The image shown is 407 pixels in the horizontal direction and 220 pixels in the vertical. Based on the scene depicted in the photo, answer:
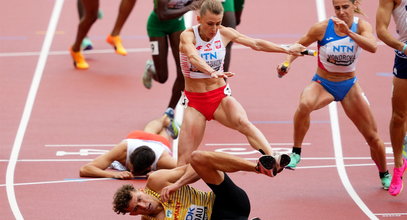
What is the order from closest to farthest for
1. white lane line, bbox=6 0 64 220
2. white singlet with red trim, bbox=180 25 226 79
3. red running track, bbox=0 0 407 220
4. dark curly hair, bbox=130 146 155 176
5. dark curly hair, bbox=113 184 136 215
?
dark curly hair, bbox=113 184 136 215 → white singlet with red trim, bbox=180 25 226 79 → red running track, bbox=0 0 407 220 → white lane line, bbox=6 0 64 220 → dark curly hair, bbox=130 146 155 176

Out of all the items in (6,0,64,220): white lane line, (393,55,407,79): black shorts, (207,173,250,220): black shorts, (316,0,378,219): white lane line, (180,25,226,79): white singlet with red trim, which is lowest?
(316,0,378,219): white lane line

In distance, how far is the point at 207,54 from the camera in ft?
31.3

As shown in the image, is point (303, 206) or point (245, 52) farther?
point (245, 52)

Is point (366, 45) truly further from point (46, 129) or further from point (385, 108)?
point (46, 129)

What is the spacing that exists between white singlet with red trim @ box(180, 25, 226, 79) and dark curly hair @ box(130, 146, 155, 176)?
148 cm

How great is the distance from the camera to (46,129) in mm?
13195

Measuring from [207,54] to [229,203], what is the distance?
1.70m

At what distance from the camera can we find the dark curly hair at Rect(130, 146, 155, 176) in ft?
35.3

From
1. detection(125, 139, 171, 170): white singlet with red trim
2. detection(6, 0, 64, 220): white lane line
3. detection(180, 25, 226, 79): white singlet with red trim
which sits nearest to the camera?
detection(180, 25, 226, 79): white singlet with red trim

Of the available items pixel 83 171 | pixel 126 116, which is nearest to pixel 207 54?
pixel 83 171

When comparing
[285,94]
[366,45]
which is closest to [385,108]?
[285,94]

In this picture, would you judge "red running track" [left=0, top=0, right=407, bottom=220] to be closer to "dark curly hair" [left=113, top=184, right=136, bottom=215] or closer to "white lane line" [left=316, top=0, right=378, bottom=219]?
"white lane line" [left=316, top=0, right=378, bottom=219]

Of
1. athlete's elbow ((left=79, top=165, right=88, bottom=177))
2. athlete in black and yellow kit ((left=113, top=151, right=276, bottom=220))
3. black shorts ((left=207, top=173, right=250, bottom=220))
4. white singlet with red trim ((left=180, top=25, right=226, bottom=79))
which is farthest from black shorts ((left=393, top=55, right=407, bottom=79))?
athlete's elbow ((left=79, top=165, right=88, bottom=177))

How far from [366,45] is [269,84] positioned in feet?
17.9
